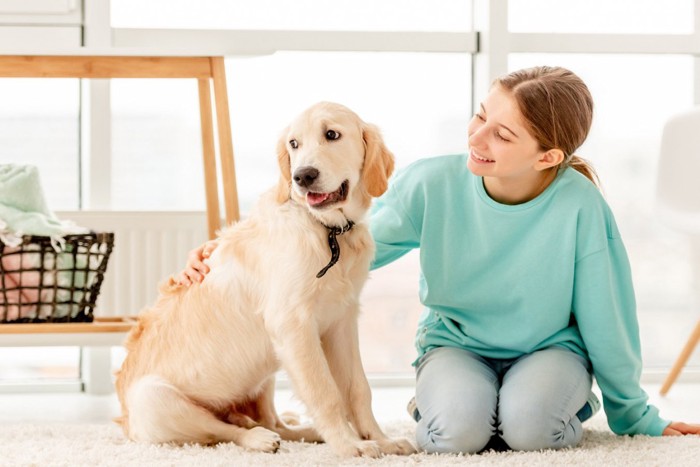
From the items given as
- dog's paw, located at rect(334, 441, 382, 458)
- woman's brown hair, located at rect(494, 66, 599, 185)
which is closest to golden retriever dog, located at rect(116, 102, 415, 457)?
dog's paw, located at rect(334, 441, 382, 458)

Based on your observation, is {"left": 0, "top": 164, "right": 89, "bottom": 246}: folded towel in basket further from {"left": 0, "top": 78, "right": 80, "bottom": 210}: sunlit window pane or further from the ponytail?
the ponytail

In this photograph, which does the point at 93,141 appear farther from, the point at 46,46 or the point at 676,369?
the point at 676,369

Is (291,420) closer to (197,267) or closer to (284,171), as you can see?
(197,267)

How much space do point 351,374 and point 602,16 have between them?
1.87 m

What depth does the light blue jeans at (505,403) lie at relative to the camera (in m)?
1.86

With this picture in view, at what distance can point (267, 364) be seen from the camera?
1.92 metres

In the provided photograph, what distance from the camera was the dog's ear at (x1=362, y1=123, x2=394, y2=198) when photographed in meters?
1.85

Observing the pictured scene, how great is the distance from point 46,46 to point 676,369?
2065 millimetres

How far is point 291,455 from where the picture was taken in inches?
70.7

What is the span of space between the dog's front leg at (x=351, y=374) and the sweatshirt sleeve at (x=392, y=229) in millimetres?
197

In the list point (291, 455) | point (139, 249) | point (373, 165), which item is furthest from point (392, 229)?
point (139, 249)

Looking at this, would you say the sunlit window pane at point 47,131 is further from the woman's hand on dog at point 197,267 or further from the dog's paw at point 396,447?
the dog's paw at point 396,447

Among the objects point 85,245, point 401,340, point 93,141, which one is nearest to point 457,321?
point 85,245

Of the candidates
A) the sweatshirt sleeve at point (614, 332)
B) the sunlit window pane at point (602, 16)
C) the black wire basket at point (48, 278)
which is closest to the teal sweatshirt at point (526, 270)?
the sweatshirt sleeve at point (614, 332)
